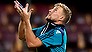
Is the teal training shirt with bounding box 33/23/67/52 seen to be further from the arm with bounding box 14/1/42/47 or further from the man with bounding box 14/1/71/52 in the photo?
the arm with bounding box 14/1/42/47

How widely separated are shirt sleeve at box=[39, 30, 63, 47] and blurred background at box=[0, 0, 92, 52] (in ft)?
13.2

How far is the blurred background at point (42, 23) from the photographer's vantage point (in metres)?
7.88

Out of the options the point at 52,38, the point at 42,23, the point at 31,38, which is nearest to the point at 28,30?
the point at 31,38

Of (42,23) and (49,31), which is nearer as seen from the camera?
(49,31)

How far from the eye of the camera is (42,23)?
7.99 m

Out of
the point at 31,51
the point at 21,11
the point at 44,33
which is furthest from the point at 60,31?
the point at 31,51

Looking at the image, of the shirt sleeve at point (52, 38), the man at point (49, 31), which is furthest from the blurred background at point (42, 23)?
the shirt sleeve at point (52, 38)

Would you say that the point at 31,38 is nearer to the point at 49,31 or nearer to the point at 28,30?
the point at 28,30

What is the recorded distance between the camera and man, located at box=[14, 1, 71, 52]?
357 centimetres

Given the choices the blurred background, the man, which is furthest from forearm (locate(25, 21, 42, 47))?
the blurred background

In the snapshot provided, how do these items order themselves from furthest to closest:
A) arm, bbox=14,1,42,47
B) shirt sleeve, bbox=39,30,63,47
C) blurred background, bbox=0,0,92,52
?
blurred background, bbox=0,0,92,52 → shirt sleeve, bbox=39,30,63,47 → arm, bbox=14,1,42,47

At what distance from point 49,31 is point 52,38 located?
88 millimetres

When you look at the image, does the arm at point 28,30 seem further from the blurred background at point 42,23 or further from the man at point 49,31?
the blurred background at point 42,23

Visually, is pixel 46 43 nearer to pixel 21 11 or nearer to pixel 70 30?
pixel 21 11
